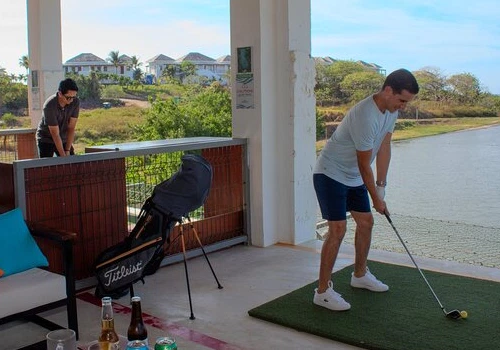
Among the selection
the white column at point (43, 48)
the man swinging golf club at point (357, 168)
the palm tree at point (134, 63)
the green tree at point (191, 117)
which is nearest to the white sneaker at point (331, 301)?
the man swinging golf club at point (357, 168)

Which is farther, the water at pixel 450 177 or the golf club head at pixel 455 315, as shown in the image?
the water at pixel 450 177

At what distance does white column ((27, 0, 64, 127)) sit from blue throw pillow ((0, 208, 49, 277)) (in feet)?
13.7

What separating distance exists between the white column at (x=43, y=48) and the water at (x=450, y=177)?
14.1 feet

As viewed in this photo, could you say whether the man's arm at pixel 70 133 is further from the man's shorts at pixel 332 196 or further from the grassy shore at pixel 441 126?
the grassy shore at pixel 441 126

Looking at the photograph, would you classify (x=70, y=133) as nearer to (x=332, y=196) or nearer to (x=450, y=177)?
(x=332, y=196)

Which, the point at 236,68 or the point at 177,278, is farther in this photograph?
the point at 236,68

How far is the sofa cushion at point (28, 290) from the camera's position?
3311 mm

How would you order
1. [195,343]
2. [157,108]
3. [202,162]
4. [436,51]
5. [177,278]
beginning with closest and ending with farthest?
1. [195,343]
2. [202,162]
3. [177,278]
4. [436,51]
5. [157,108]

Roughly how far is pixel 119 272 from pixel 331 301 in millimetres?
1455

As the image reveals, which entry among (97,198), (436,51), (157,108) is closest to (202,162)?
(97,198)

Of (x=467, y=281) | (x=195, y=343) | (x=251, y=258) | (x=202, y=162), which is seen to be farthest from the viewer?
(x=251, y=258)

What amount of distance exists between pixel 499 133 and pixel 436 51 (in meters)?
1.14

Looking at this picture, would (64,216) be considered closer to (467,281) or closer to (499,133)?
(467,281)

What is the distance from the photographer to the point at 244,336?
3.74 meters
